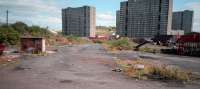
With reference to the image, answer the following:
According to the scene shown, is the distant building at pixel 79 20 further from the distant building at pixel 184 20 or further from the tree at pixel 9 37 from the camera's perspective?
the tree at pixel 9 37

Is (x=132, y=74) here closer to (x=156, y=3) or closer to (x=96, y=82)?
(x=96, y=82)

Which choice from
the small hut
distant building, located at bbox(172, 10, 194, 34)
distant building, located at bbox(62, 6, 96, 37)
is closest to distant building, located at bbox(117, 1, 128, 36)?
distant building, located at bbox(62, 6, 96, 37)

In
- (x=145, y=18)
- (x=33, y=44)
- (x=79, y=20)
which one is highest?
(x=79, y=20)

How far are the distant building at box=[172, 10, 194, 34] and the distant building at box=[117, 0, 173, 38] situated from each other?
85.9 ft

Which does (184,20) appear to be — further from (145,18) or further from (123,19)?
(123,19)

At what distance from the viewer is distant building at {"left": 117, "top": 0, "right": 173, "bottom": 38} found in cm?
7025

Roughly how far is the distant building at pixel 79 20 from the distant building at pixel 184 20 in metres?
41.3

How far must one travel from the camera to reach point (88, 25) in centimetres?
9431

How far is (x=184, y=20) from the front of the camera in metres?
97.2

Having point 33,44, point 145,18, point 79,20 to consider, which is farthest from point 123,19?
point 33,44

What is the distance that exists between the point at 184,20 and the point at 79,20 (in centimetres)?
5106

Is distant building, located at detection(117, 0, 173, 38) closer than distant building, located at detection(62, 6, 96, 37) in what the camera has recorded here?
Yes

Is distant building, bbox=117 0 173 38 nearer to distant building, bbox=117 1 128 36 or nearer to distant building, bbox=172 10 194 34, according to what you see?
distant building, bbox=117 1 128 36

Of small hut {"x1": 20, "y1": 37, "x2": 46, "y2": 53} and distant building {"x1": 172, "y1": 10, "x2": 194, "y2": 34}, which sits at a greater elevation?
distant building {"x1": 172, "y1": 10, "x2": 194, "y2": 34}
